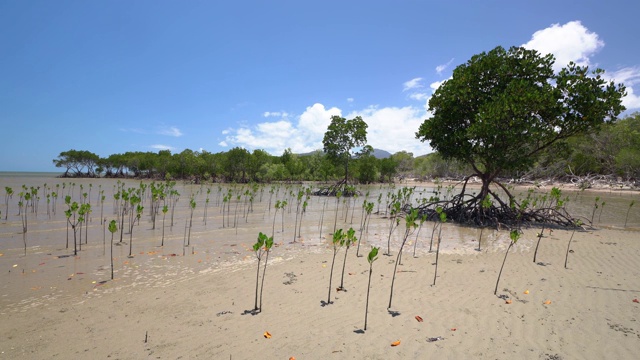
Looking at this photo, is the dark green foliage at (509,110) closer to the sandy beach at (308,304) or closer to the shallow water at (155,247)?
the shallow water at (155,247)

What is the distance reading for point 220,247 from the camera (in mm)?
A: 10367

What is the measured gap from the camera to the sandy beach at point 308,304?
14.9 feet

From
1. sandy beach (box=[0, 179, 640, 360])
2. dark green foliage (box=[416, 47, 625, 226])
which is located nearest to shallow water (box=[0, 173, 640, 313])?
sandy beach (box=[0, 179, 640, 360])

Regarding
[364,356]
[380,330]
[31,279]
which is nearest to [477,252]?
[380,330]

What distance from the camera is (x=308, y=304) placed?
5.95 m

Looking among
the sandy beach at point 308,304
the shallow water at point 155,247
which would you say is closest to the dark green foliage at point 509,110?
the shallow water at point 155,247

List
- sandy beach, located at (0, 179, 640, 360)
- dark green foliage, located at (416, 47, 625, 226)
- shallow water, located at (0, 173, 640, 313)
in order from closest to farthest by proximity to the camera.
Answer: sandy beach, located at (0, 179, 640, 360), shallow water, located at (0, 173, 640, 313), dark green foliage, located at (416, 47, 625, 226)

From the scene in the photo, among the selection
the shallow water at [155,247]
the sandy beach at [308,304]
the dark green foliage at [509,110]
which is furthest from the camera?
the dark green foliage at [509,110]

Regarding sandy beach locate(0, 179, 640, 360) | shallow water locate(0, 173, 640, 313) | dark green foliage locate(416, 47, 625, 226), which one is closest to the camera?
sandy beach locate(0, 179, 640, 360)

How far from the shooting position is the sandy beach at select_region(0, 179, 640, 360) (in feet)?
14.9

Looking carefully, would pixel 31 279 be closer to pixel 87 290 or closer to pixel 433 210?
pixel 87 290

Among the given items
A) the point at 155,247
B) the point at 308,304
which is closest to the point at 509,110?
the point at 308,304

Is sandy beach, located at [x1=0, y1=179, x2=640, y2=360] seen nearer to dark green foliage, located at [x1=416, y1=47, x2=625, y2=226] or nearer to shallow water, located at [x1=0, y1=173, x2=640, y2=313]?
shallow water, located at [x1=0, y1=173, x2=640, y2=313]

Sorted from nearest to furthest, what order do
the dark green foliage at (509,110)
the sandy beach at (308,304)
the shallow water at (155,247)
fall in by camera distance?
the sandy beach at (308,304)
the shallow water at (155,247)
the dark green foliage at (509,110)
